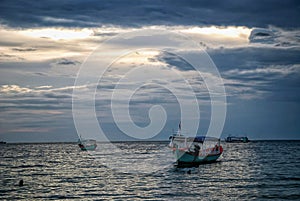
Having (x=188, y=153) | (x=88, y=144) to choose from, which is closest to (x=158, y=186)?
(x=188, y=153)

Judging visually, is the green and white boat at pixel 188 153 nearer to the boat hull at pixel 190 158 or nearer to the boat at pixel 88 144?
the boat hull at pixel 190 158

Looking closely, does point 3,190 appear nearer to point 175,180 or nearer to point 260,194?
point 175,180

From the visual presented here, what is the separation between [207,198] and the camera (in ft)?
138

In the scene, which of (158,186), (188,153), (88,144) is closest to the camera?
(158,186)

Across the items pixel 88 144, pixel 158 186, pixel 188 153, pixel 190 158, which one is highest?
pixel 188 153

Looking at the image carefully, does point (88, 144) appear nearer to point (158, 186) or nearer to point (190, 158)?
point (190, 158)

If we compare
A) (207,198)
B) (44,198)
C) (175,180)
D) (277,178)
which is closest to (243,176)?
(277,178)

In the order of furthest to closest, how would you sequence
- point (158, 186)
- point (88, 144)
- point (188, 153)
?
point (88, 144) < point (188, 153) < point (158, 186)

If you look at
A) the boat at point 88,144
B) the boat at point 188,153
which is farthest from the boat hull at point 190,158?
the boat at point 88,144

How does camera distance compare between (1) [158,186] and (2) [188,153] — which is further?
(2) [188,153]

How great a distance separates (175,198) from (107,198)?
7.05m

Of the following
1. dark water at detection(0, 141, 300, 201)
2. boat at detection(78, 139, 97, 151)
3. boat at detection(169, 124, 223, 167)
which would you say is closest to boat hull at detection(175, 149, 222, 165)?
boat at detection(169, 124, 223, 167)

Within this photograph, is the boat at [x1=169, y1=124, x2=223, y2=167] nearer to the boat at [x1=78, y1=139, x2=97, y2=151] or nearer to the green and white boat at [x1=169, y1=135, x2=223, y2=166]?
the green and white boat at [x1=169, y1=135, x2=223, y2=166]

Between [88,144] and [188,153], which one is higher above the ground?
[188,153]
